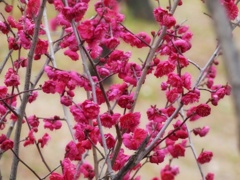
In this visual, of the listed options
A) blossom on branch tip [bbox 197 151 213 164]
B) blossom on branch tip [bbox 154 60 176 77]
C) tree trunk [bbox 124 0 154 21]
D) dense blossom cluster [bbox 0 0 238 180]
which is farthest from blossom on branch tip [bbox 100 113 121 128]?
tree trunk [bbox 124 0 154 21]

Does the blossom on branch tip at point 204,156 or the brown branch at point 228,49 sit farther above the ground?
the blossom on branch tip at point 204,156

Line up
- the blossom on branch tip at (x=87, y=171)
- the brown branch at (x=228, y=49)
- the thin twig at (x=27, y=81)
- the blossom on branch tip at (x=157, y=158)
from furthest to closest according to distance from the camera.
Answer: the blossom on branch tip at (x=87, y=171) < the blossom on branch tip at (x=157, y=158) < the thin twig at (x=27, y=81) < the brown branch at (x=228, y=49)

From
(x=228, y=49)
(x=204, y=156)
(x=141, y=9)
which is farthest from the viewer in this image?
(x=141, y=9)

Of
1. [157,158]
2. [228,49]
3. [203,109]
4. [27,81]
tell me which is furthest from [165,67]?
[228,49]

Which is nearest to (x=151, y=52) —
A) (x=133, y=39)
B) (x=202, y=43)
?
(x=133, y=39)

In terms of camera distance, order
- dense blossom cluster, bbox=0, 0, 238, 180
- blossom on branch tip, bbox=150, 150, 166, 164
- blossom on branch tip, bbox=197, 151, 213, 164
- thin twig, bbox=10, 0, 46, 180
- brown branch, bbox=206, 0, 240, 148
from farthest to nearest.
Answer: blossom on branch tip, bbox=197, 151, 213, 164
blossom on branch tip, bbox=150, 150, 166, 164
dense blossom cluster, bbox=0, 0, 238, 180
thin twig, bbox=10, 0, 46, 180
brown branch, bbox=206, 0, 240, 148

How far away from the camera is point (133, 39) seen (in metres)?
1.87

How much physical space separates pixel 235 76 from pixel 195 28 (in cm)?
975

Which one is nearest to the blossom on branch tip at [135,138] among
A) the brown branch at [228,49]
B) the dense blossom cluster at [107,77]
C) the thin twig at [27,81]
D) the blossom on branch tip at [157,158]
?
the dense blossom cluster at [107,77]

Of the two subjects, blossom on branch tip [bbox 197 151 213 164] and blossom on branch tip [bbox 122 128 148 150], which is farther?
blossom on branch tip [bbox 197 151 213 164]

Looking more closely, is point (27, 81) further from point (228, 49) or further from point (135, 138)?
point (228, 49)

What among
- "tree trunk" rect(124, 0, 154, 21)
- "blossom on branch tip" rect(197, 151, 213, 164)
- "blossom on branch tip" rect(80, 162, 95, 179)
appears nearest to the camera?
"blossom on branch tip" rect(80, 162, 95, 179)

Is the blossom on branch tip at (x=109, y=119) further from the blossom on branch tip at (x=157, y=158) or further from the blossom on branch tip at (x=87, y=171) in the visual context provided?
the blossom on branch tip at (x=87, y=171)

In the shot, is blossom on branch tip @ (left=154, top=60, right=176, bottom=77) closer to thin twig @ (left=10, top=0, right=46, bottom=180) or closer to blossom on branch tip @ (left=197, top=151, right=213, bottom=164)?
thin twig @ (left=10, top=0, right=46, bottom=180)
